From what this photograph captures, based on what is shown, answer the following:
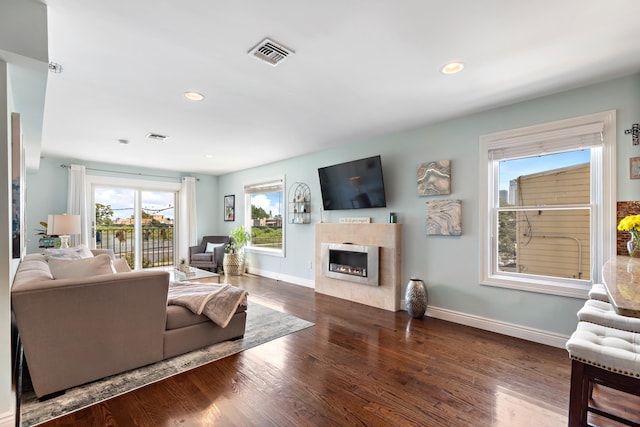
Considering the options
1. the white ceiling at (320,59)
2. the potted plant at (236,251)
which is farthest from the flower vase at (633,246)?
the potted plant at (236,251)

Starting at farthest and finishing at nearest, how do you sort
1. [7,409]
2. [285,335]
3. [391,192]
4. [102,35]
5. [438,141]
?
1. [391,192]
2. [438,141]
3. [285,335]
4. [102,35]
5. [7,409]

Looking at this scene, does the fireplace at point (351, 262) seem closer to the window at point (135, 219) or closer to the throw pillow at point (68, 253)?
the throw pillow at point (68, 253)

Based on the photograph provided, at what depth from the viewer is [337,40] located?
1.95 meters

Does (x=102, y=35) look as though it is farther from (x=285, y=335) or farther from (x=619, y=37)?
(x=619, y=37)

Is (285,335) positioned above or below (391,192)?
below

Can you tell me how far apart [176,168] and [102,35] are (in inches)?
197

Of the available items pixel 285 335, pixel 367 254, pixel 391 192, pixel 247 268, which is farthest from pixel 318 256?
pixel 247 268

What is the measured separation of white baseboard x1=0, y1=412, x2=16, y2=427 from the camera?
157cm

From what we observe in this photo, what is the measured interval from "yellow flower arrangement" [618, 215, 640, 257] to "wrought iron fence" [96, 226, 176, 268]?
748 cm

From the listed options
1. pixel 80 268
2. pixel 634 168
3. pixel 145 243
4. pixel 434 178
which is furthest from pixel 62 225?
pixel 634 168

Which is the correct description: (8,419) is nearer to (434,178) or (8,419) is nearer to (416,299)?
(416,299)

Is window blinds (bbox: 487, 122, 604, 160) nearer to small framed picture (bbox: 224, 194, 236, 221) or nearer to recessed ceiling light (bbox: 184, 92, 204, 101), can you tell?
recessed ceiling light (bbox: 184, 92, 204, 101)

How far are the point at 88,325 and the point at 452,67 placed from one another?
128 inches

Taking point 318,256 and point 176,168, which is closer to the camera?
point 318,256
